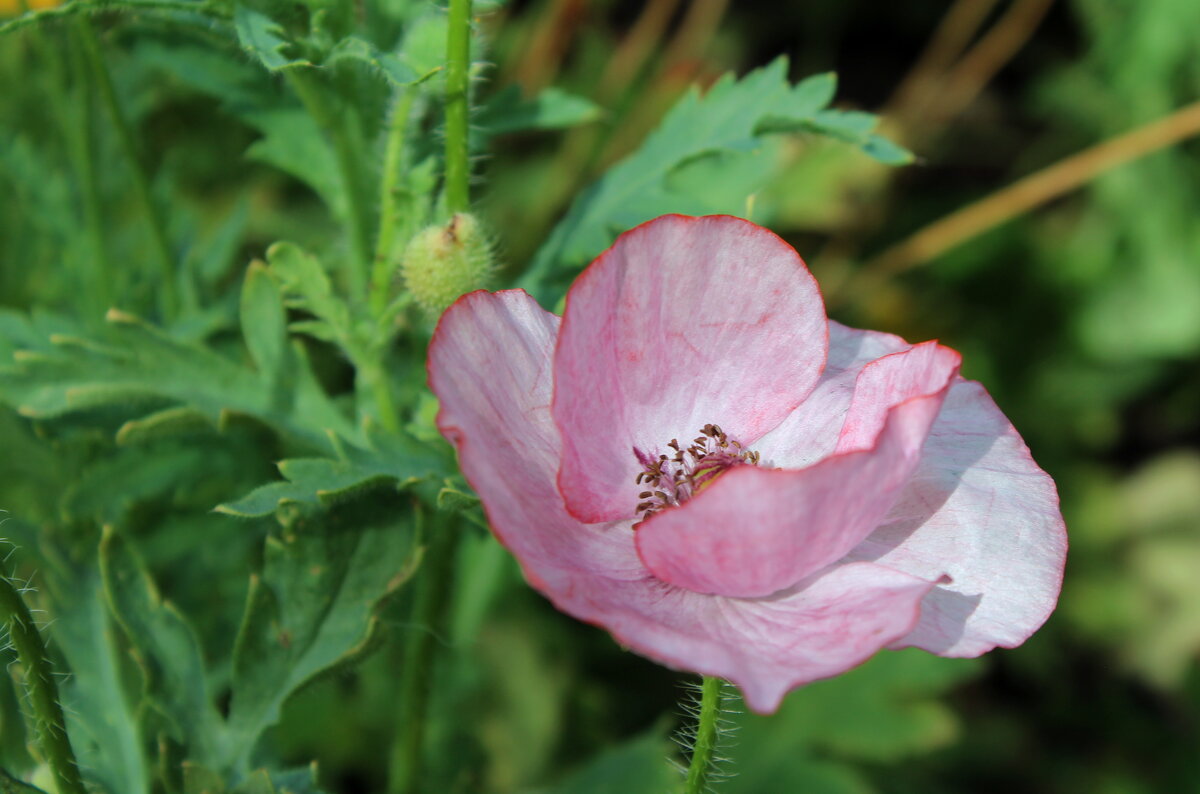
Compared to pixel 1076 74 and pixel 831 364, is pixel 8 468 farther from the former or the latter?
pixel 1076 74

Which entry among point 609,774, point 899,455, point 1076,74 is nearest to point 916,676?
point 609,774

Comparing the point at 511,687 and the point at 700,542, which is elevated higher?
the point at 700,542

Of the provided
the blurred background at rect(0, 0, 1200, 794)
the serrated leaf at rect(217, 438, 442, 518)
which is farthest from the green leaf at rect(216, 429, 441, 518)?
the blurred background at rect(0, 0, 1200, 794)

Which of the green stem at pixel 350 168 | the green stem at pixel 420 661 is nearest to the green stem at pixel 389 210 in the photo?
the green stem at pixel 350 168

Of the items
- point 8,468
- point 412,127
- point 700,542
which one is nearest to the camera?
point 700,542

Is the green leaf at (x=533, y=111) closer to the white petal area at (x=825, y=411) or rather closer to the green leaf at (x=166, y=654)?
the white petal area at (x=825, y=411)

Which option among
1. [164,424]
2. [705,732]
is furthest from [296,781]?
[705,732]

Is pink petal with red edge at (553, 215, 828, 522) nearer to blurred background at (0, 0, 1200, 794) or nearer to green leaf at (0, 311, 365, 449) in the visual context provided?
green leaf at (0, 311, 365, 449)
